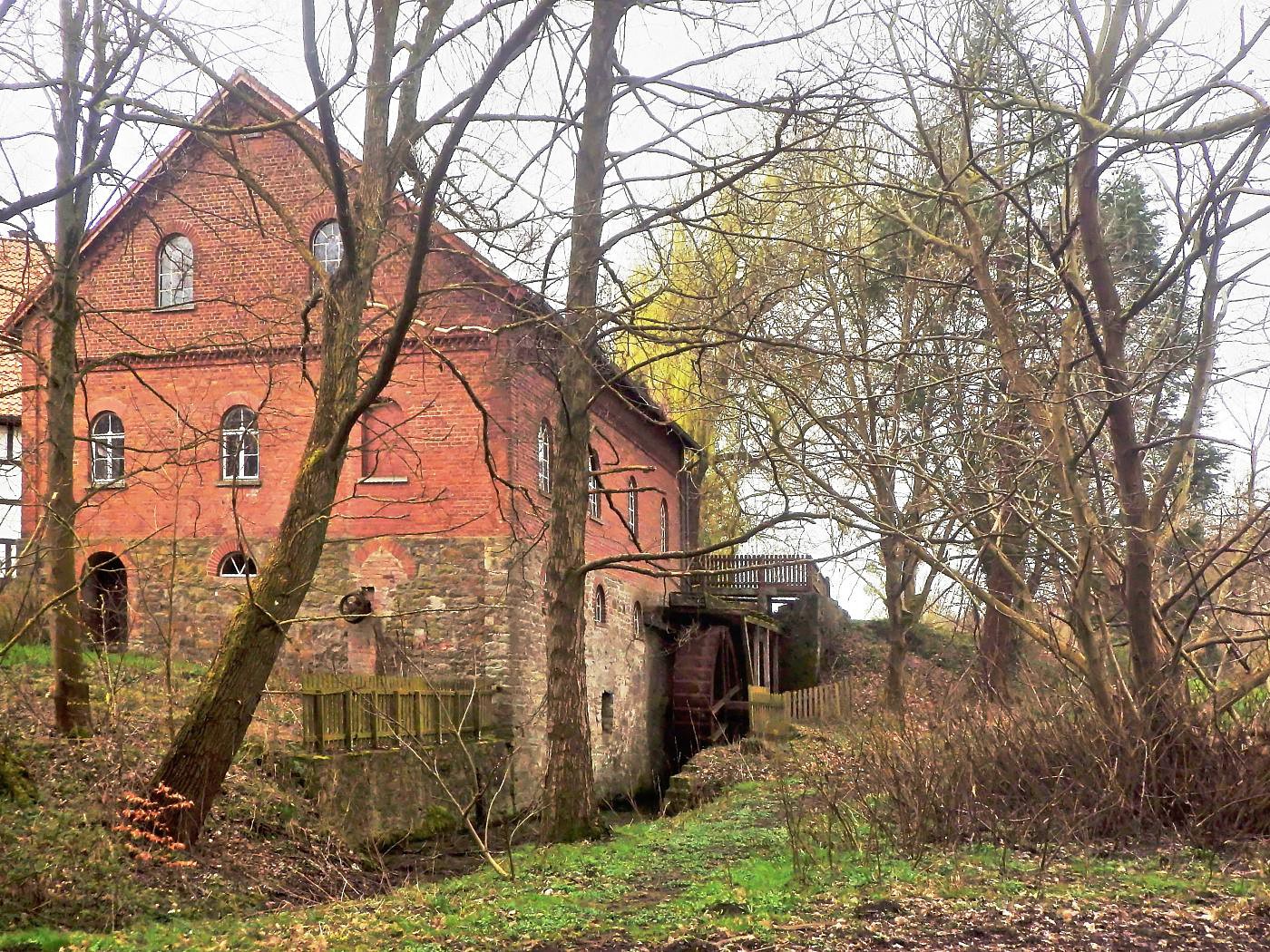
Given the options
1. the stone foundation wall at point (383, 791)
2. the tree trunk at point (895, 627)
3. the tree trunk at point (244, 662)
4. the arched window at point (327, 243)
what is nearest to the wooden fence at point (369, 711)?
the stone foundation wall at point (383, 791)

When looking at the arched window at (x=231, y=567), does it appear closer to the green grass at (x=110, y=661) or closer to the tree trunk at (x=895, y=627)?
the green grass at (x=110, y=661)

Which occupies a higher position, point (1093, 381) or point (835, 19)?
point (835, 19)

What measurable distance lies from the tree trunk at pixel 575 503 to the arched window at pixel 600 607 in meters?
10.7

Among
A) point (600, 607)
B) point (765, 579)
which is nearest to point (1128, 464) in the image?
point (600, 607)

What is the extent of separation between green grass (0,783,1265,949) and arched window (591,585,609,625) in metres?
13.0

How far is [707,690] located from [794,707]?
346 centimetres

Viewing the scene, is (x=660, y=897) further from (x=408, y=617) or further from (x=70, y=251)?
(x=408, y=617)

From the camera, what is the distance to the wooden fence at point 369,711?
13.5 m

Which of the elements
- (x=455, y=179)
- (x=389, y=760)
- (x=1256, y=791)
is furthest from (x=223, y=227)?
(x=1256, y=791)

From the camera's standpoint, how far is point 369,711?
557 inches

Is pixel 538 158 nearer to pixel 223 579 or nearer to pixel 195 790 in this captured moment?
pixel 195 790

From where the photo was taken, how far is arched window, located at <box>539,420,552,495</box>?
20.9m

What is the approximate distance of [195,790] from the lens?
9719 millimetres

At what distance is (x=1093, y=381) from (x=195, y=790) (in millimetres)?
8406
